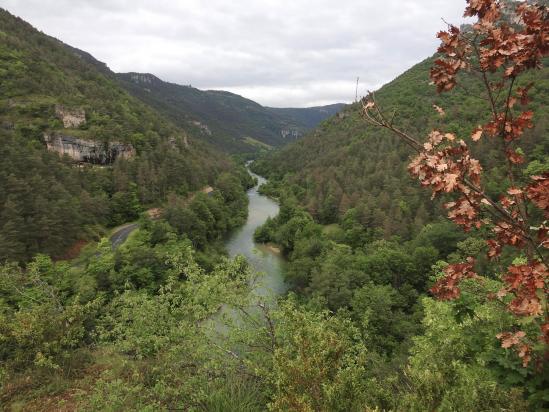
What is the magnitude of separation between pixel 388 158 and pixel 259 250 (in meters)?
32.4

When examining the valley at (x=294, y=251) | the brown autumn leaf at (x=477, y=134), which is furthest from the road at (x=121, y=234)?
the brown autumn leaf at (x=477, y=134)

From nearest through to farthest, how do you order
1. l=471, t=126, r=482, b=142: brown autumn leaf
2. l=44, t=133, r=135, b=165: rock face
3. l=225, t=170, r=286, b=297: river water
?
1. l=471, t=126, r=482, b=142: brown autumn leaf
2. l=225, t=170, r=286, b=297: river water
3. l=44, t=133, r=135, b=165: rock face

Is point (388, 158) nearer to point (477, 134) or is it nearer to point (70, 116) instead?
point (70, 116)

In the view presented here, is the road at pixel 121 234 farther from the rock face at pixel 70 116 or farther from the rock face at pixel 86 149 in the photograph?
the rock face at pixel 70 116

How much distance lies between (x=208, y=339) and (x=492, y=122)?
11.8 metres

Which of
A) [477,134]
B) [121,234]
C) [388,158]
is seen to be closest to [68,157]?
[121,234]

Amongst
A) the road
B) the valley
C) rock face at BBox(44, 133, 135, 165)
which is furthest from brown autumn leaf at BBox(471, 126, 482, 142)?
rock face at BBox(44, 133, 135, 165)

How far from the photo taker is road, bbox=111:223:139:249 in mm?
49250

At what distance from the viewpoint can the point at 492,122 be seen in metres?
3.11

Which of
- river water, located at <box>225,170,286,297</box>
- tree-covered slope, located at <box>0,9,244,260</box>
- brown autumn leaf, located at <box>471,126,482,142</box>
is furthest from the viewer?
river water, located at <box>225,170,286,297</box>

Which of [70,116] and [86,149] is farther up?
[70,116]

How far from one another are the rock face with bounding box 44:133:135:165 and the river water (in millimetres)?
29066

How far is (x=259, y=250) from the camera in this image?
53.5 meters

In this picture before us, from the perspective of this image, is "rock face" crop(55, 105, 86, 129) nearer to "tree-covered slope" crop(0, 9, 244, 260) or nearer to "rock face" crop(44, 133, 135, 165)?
"tree-covered slope" crop(0, 9, 244, 260)
